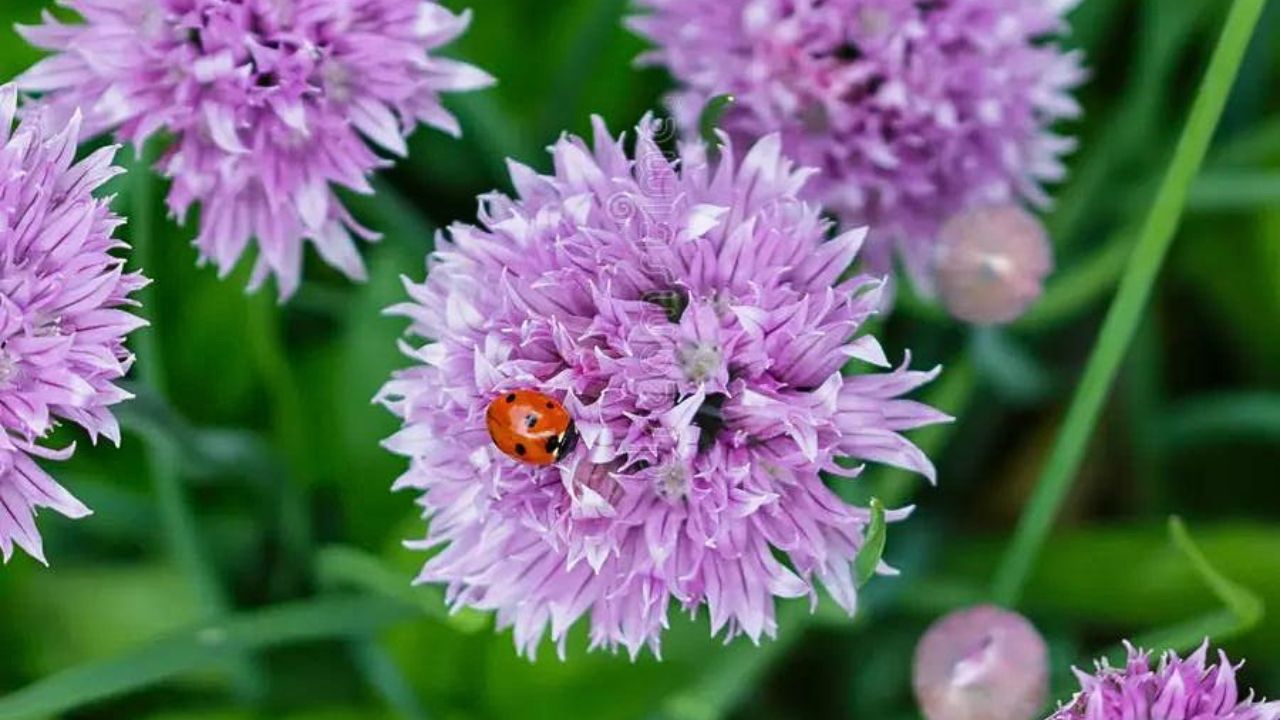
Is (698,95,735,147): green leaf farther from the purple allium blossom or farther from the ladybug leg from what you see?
the purple allium blossom

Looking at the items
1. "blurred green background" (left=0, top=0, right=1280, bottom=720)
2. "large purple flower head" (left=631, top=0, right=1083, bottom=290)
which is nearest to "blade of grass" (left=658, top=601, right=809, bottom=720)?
"blurred green background" (left=0, top=0, right=1280, bottom=720)

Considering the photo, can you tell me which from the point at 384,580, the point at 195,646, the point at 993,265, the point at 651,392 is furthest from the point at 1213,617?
the point at 195,646

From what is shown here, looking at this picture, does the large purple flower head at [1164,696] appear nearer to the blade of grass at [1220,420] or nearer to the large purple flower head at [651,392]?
the large purple flower head at [651,392]

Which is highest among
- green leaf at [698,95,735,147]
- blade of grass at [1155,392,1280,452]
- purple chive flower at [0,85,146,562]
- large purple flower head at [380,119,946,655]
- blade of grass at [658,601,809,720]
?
purple chive flower at [0,85,146,562]

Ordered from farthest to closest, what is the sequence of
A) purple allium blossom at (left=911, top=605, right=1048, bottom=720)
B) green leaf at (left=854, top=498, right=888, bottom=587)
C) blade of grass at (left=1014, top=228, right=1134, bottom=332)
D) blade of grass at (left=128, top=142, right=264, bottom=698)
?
blade of grass at (left=1014, top=228, right=1134, bottom=332) < blade of grass at (left=128, top=142, right=264, bottom=698) < purple allium blossom at (left=911, top=605, right=1048, bottom=720) < green leaf at (left=854, top=498, right=888, bottom=587)

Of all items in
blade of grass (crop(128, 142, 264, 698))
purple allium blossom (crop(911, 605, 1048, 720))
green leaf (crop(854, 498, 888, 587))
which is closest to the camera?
green leaf (crop(854, 498, 888, 587))

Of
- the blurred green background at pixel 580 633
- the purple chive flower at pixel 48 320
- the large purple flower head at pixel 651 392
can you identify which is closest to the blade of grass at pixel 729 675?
the blurred green background at pixel 580 633
